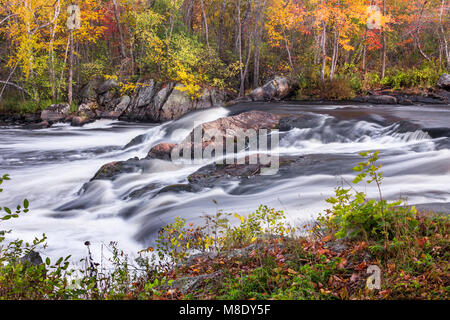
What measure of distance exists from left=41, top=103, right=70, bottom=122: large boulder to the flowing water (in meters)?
5.05

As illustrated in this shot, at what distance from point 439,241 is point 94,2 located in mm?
22895

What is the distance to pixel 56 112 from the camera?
19.1 m

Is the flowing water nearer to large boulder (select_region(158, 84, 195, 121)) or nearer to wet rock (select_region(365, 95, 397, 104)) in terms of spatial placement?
wet rock (select_region(365, 95, 397, 104))

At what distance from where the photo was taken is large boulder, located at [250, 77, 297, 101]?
18.8 m

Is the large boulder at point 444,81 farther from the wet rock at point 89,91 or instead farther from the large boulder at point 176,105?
the wet rock at point 89,91

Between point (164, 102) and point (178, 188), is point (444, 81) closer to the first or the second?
point (164, 102)

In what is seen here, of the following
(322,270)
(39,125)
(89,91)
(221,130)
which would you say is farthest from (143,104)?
(322,270)

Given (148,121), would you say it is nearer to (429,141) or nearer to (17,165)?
(17,165)

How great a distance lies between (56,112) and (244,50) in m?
13.6

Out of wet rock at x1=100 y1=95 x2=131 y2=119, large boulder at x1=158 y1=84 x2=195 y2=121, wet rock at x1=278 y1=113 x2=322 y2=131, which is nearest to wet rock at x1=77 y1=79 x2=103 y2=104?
wet rock at x1=100 y1=95 x2=131 y2=119

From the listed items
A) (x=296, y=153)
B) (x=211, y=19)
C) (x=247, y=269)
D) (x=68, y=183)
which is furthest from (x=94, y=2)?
(x=247, y=269)

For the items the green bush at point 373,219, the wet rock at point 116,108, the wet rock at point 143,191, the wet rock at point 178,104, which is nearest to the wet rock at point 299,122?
the wet rock at point 143,191

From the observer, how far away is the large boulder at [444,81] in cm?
1668

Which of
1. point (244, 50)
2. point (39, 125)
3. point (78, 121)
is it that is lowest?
point (39, 125)
